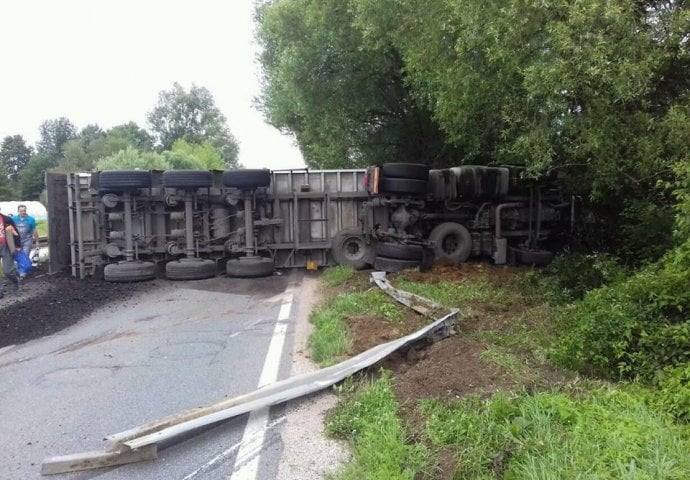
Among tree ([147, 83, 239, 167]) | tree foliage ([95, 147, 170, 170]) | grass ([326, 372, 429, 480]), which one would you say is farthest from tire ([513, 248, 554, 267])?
tree ([147, 83, 239, 167])

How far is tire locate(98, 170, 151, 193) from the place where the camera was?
9953 mm

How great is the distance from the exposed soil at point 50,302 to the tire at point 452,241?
18.0 feet

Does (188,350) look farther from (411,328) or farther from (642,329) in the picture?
(642,329)

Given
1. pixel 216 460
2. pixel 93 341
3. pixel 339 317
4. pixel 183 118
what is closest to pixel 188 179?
pixel 93 341

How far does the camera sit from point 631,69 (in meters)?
5.44

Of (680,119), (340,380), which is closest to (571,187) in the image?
(680,119)

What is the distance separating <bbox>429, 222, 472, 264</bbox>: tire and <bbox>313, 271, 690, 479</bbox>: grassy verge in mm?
6140

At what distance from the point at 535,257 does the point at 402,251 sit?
9.19 ft

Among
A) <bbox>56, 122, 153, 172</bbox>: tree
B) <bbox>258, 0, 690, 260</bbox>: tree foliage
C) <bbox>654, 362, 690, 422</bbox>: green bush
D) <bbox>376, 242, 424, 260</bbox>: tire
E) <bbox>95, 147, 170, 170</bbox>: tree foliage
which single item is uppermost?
<bbox>56, 122, 153, 172</bbox>: tree

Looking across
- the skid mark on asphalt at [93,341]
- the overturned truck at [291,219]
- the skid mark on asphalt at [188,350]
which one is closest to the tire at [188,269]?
the overturned truck at [291,219]

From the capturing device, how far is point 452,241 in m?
10.8

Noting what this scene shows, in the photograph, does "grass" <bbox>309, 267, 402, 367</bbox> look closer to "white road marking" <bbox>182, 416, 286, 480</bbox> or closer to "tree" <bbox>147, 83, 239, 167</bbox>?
"white road marking" <bbox>182, 416, 286, 480</bbox>

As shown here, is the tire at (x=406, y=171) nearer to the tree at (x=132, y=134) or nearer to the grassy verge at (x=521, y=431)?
the grassy verge at (x=521, y=431)

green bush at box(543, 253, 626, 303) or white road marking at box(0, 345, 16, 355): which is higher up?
green bush at box(543, 253, 626, 303)
